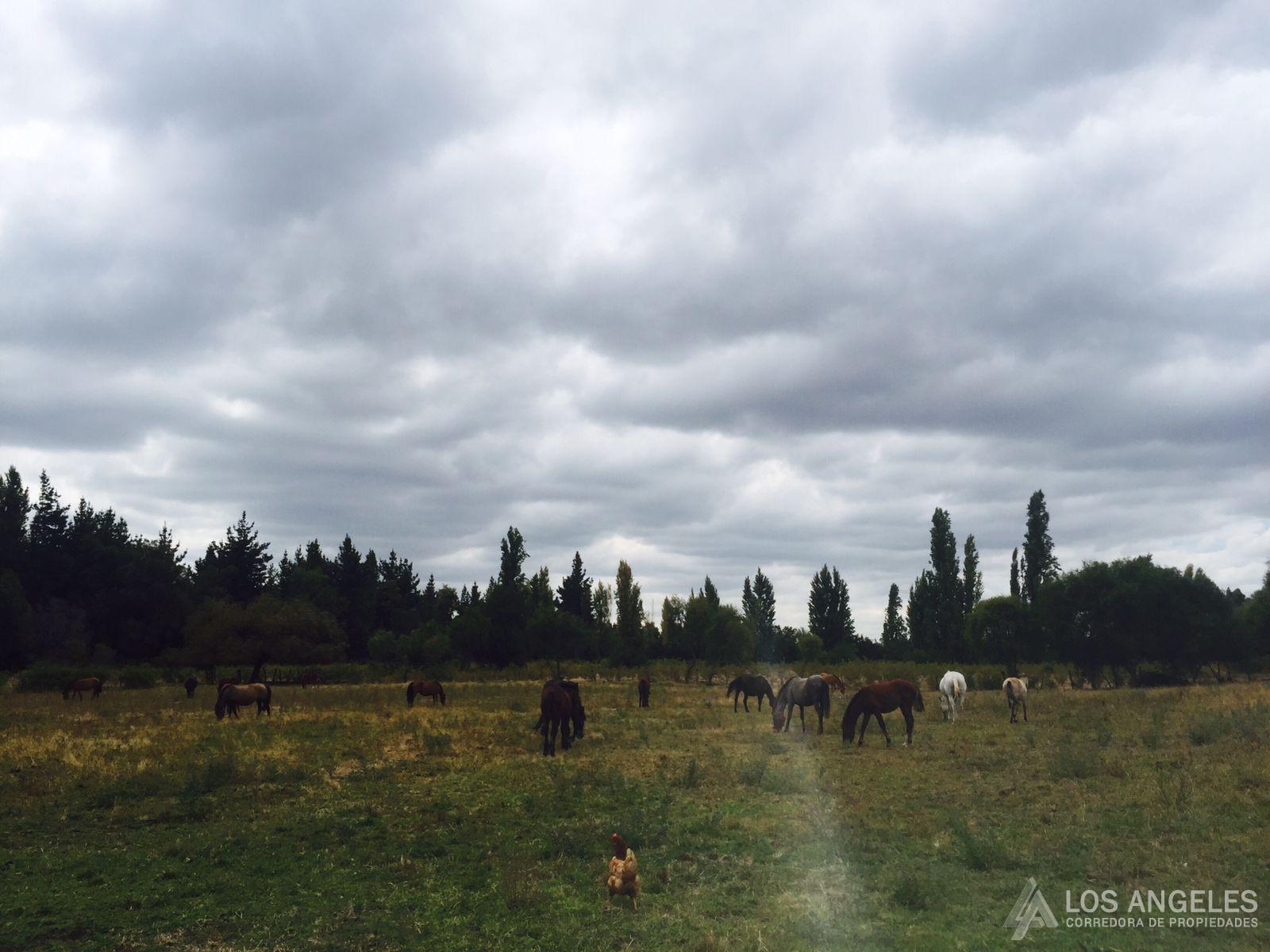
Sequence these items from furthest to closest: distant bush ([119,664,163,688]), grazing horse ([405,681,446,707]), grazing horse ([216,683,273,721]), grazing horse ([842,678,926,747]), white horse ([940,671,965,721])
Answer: distant bush ([119,664,163,688])
grazing horse ([405,681,446,707])
grazing horse ([216,683,273,721])
white horse ([940,671,965,721])
grazing horse ([842,678,926,747])

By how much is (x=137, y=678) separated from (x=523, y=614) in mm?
32103

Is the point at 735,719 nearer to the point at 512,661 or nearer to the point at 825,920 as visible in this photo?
the point at 825,920

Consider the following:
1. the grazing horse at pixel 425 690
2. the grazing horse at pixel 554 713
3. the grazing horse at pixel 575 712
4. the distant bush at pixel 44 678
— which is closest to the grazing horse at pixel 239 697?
the grazing horse at pixel 425 690

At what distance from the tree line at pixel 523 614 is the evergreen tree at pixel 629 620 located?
216 millimetres

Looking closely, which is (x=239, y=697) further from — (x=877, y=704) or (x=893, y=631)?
(x=893, y=631)

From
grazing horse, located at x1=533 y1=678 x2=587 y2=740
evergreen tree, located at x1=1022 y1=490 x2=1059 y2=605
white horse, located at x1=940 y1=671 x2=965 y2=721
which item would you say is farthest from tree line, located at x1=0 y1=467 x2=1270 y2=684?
grazing horse, located at x1=533 y1=678 x2=587 y2=740

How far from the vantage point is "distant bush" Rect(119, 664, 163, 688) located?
52156mm

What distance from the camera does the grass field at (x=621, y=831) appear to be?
26.8 feet

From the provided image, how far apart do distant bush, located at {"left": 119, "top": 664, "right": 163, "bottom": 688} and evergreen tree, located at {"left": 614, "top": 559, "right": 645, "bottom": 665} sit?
120ft

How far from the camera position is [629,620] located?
3514 inches

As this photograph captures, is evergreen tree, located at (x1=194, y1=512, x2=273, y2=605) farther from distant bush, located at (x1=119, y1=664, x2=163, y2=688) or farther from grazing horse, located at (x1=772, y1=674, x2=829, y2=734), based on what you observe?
grazing horse, located at (x1=772, y1=674, x2=829, y2=734)

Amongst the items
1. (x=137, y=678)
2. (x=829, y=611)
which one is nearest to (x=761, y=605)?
(x=829, y=611)

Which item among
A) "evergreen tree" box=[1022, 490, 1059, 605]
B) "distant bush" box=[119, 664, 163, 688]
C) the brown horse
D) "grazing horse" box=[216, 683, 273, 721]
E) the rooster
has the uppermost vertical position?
"evergreen tree" box=[1022, 490, 1059, 605]

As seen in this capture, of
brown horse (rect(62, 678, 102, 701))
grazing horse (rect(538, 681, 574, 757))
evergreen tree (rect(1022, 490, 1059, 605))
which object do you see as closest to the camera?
grazing horse (rect(538, 681, 574, 757))
